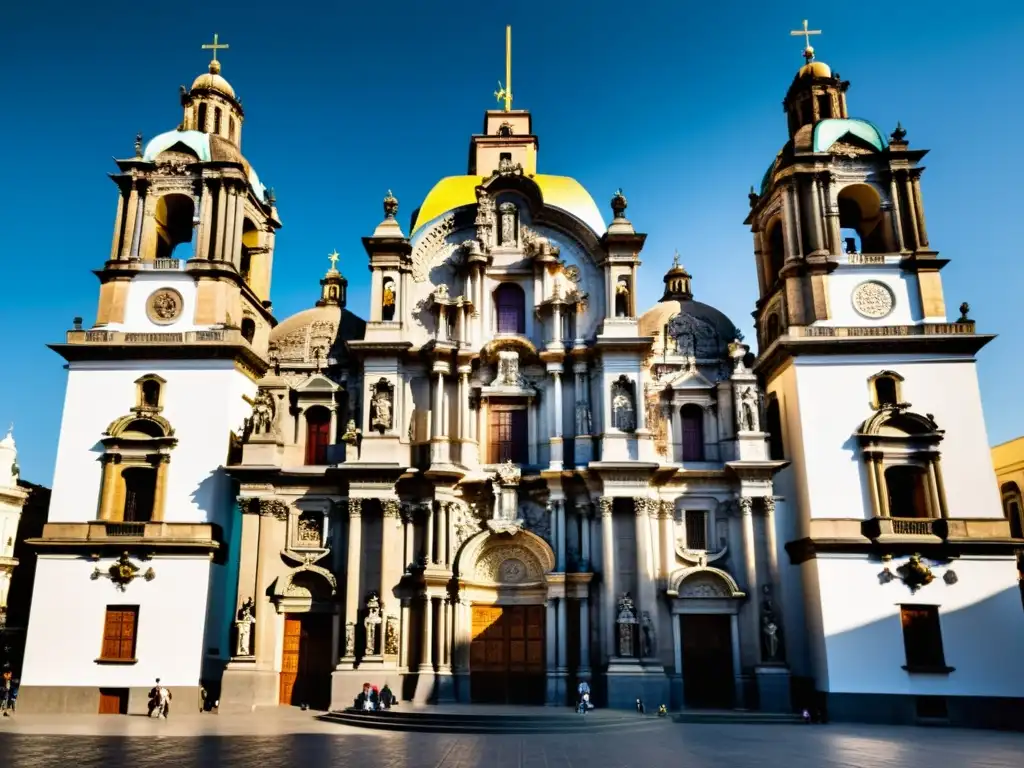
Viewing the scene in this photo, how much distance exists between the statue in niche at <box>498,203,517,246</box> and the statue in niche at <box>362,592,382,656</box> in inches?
603

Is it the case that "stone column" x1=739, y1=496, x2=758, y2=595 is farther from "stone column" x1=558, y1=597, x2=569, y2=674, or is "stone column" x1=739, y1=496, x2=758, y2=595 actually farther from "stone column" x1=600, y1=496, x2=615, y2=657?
"stone column" x1=558, y1=597, x2=569, y2=674

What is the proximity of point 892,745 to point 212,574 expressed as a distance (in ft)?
73.6

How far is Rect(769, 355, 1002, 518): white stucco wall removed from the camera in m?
31.0

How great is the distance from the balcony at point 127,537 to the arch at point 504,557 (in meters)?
9.20

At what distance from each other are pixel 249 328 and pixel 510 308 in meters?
11.3

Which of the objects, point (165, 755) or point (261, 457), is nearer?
point (165, 755)

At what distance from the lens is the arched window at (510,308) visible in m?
36.0

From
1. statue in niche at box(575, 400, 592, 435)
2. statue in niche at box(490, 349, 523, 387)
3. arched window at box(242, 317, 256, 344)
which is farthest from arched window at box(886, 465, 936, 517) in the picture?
arched window at box(242, 317, 256, 344)

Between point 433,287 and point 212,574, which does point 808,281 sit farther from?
point 212,574

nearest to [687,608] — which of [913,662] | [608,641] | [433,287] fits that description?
[608,641]

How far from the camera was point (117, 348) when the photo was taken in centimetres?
3338

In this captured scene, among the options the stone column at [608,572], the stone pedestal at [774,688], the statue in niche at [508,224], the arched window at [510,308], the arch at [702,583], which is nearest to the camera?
the stone pedestal at [774,688]

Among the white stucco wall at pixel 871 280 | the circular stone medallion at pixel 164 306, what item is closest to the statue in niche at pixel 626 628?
the white stucco wall at pixel 871 280

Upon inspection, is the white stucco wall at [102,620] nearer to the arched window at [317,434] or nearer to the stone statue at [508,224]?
the arched window at [317,434]
